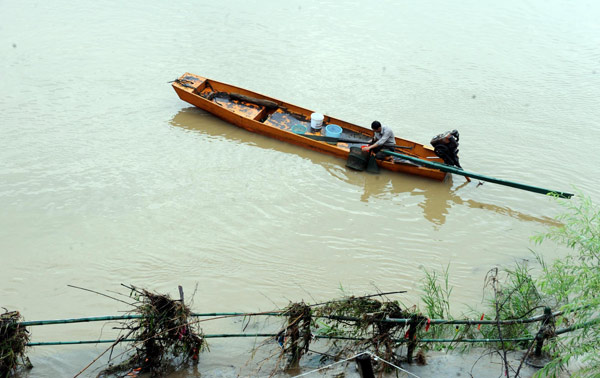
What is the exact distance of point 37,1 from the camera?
51.6 feet

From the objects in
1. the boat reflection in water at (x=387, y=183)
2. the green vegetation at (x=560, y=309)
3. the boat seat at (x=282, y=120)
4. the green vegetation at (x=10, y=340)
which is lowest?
the green vegetation at (x=10, y=340)

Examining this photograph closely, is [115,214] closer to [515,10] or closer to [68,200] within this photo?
[68,200]

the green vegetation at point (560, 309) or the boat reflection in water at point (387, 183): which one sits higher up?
the boat reflection in water at point (387, 183)

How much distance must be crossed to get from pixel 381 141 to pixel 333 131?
126cm

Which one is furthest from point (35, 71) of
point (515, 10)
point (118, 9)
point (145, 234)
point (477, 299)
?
point (515, 10)

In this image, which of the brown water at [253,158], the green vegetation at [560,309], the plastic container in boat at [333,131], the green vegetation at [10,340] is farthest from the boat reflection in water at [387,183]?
the green vegetation at [10,340]

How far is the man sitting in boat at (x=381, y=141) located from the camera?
916 cm

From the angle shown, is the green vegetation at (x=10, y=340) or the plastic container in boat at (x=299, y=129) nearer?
the green vegetation at (x=10, y=340)

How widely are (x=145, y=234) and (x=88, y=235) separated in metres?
0.82

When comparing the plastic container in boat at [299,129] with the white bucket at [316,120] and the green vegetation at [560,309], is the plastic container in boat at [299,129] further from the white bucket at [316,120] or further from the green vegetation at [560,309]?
the green vegetation at [560,309]

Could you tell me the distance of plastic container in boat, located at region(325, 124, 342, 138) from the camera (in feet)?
32.8

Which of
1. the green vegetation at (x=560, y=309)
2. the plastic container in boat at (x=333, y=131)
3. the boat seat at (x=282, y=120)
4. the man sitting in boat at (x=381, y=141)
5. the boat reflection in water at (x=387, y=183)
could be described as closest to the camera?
the green vegetation at (x=560, y=309)

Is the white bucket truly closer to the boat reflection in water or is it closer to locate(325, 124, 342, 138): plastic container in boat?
locate(325, 124, 342, 138): plastic container in boat

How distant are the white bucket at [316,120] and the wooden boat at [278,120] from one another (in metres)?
0.10
